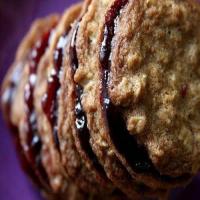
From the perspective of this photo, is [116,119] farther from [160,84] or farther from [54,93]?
[54,93]

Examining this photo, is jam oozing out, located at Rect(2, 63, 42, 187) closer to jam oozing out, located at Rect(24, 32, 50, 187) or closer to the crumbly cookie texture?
jam oozing out, located at Rect(24, 32, 50, 187)

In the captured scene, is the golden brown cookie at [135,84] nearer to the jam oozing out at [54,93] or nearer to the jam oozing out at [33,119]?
the jam oozing out at [54,93]

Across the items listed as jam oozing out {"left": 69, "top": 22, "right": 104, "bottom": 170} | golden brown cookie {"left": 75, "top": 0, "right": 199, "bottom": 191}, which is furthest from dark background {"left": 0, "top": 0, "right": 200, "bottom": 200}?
golden brown cookie {"left": 75, "top": 0, "right": 199, "bottom": 191}

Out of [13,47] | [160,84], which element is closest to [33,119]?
[160,84]

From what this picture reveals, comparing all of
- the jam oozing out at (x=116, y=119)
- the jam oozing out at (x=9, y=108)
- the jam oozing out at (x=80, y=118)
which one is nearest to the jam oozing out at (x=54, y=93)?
the jam oozing out at (x=80, y=118)

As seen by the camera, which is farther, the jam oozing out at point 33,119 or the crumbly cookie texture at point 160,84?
the jam oozing out at point 33,119

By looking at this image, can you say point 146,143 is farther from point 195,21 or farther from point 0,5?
point 0,5
